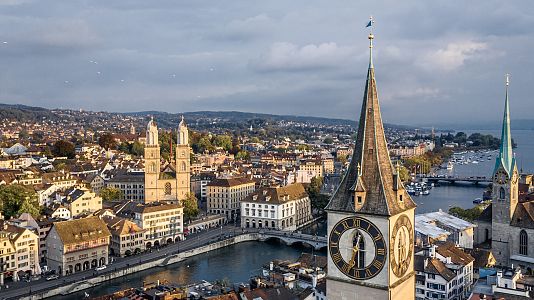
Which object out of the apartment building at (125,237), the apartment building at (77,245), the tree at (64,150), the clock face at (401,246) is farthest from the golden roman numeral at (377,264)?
the tree at (64,150)

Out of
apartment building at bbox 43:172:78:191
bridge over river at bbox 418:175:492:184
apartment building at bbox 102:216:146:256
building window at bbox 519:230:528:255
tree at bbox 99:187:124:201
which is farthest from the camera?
bridge over river at bbox 418:175:492:184

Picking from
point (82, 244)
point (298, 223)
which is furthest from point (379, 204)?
point (298, 223)

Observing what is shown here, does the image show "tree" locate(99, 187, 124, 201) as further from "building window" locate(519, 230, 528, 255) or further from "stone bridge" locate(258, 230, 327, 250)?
"building window" locate(519, 230, 528, 255)

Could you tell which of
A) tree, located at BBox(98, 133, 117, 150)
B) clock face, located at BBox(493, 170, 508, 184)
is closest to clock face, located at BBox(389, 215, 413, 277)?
clock face, located at BBox(493, 170, 508, 184)

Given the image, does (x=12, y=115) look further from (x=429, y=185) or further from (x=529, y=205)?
(x=529, y=205)

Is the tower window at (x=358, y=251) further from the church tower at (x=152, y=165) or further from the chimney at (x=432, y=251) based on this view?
the church tower at (x=152, y=165)

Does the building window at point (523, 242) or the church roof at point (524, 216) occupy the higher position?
the church roof at point (524, 216)

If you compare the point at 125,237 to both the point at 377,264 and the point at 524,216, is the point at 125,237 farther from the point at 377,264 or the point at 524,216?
the point at 377,264

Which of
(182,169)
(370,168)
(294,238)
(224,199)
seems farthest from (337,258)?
(224,199)
